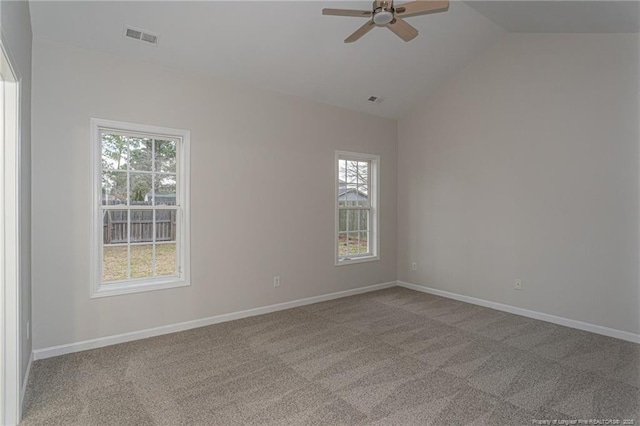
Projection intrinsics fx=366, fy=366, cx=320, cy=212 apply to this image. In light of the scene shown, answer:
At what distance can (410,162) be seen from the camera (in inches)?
231

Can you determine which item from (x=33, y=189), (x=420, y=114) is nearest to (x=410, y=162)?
(x=420, y=114)

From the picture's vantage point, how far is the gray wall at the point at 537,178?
380 cm

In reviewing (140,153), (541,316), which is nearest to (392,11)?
(140,153)

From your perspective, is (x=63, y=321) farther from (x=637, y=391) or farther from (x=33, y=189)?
(x=637, y=391)

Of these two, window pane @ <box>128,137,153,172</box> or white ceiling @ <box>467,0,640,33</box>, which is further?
window pane @ <box>128,137,153,172</box>

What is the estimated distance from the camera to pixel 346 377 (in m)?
2.89

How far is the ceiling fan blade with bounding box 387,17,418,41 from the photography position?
9.68 ft

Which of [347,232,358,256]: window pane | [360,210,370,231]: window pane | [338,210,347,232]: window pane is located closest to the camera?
[338,210,347,232]: window pane

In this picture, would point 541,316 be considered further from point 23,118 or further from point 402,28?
point 23,118

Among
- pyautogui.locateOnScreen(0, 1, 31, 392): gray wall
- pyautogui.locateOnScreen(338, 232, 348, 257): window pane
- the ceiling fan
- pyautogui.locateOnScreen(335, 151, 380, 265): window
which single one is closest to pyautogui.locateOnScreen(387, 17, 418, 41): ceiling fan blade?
the ceiling fan

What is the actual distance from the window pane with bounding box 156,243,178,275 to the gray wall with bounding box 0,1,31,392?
3.71 feet

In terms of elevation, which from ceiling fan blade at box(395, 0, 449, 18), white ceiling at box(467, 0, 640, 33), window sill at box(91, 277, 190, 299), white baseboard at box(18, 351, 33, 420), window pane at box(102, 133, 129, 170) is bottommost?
white baseboard at box(18, 351, 33, 420)

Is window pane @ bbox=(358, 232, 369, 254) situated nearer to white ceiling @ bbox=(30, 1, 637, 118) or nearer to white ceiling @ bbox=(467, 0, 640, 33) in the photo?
white ceiling @ bbox=(30, 1, 637, 118)

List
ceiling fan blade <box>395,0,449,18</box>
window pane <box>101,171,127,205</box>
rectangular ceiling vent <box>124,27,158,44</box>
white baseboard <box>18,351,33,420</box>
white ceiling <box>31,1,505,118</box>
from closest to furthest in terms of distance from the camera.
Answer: white baseboard <box>18,351,33,420</box>
ceiling fan blade <box>395,0,449,18</box>
white ceiling <box>31,1,505,118</box>
rectangular ceiling vent <box>124,27,158,44</box>
window pane <box>101,171,127,205</box>
